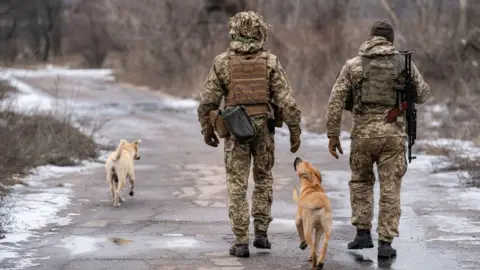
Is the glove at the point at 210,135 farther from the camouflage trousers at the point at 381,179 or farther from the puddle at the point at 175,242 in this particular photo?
the camouflage trousers at the point at 381,179

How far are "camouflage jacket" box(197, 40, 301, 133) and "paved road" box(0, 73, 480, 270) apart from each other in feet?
4.06

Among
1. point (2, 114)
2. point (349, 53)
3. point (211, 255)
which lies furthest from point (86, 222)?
point (349, 53)

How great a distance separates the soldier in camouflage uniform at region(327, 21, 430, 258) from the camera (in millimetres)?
8617

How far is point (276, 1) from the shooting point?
147 feet

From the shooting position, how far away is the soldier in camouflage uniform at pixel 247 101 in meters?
8.66

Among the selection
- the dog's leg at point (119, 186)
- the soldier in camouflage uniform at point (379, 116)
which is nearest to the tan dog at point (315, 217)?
the soldier in camouflage uniform at point (379, 116)

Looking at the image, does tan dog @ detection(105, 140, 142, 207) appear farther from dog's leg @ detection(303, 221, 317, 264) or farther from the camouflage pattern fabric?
dog's leg @ detection(303, 221, 317, 264)

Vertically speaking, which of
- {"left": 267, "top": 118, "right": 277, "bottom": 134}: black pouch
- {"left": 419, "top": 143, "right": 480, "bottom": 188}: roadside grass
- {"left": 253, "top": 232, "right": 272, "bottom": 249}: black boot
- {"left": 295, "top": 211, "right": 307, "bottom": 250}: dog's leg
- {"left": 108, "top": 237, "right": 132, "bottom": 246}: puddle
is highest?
{"left": 267, "top": 118, "right": 277, "bottom": 134}: black pouch

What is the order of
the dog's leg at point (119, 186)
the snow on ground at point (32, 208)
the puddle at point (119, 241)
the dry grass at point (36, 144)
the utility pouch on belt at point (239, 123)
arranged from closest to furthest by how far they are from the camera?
the utility pouch on belt at point (239, 123) < the snow on ground at point (32, 208) < the puddle at point (119, 241) < the dog's leg at point (119, 186) < the dry grass at point (36, 144)

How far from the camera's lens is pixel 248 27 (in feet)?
28.5

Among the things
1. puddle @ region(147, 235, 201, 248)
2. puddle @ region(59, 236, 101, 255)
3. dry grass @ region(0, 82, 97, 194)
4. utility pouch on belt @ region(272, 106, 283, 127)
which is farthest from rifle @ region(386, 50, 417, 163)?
dry grass @ region(0, 82, 97, 194)

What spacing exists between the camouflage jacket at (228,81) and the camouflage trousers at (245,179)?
239 millimetres

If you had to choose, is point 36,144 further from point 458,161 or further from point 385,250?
point 385,250

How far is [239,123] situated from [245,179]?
60 centimetres
